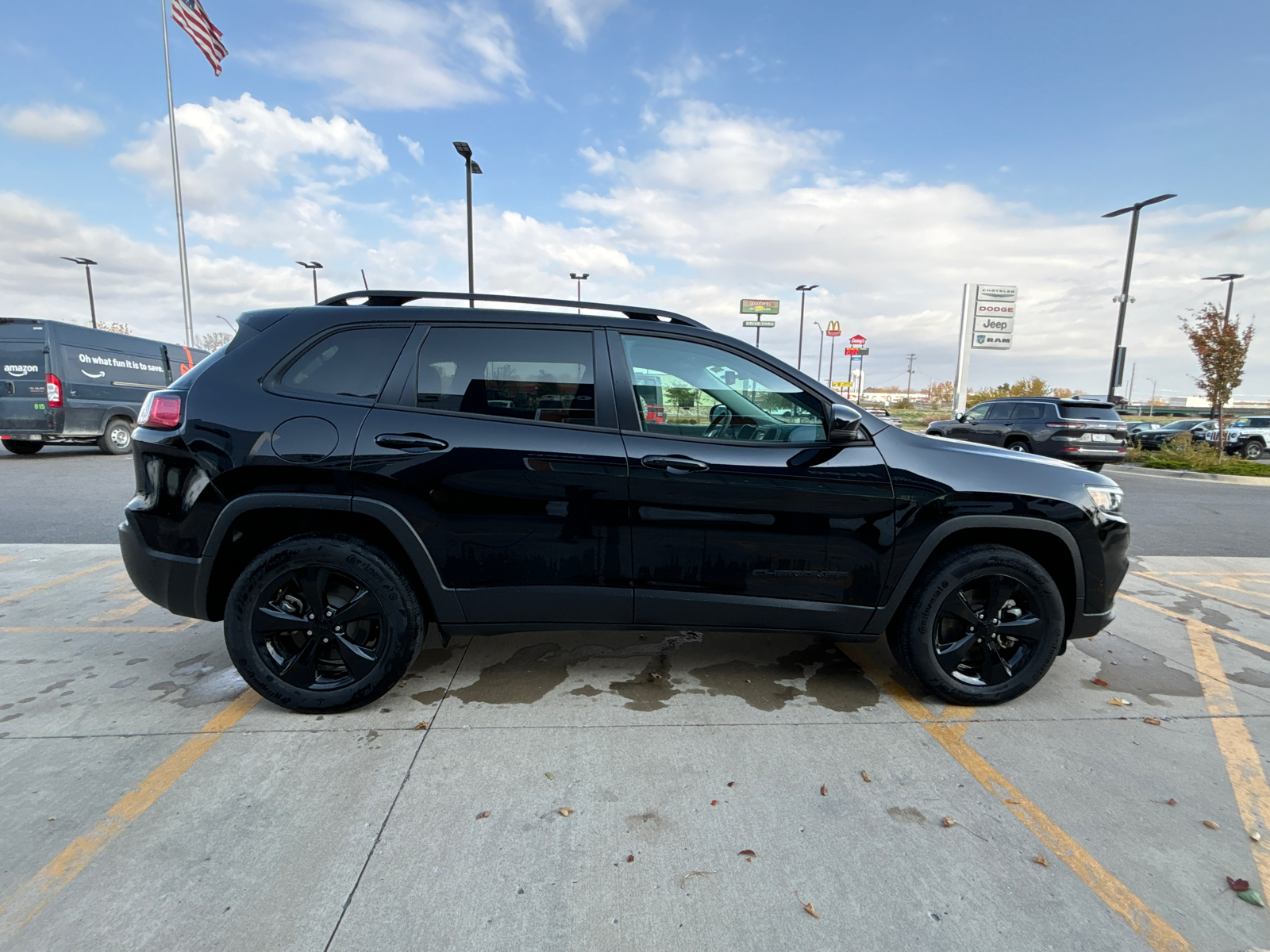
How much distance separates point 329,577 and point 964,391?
106 feet

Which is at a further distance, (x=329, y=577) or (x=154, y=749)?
(x=329, y=577)

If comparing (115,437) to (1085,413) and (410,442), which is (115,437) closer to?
(410,442)

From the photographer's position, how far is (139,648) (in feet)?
11.2

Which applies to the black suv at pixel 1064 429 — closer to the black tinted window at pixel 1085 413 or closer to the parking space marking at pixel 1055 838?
the black tinted window at pixel 1085 413

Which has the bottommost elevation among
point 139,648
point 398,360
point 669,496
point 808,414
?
point 139,648

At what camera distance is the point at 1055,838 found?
2.07m

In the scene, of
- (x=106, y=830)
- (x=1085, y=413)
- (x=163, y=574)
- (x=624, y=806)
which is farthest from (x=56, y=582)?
(x=1085, y=413)

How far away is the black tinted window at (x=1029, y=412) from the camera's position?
43.4 ft

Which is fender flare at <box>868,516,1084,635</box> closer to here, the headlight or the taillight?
the headlight

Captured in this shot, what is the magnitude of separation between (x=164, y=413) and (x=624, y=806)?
2509 millimetres

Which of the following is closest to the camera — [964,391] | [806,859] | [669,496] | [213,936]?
[213,936]

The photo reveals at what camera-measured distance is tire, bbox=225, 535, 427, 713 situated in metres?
2.62

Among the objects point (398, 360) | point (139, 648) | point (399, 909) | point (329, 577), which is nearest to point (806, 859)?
point (399, 909)

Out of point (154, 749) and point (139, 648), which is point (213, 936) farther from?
point (139, 648)
